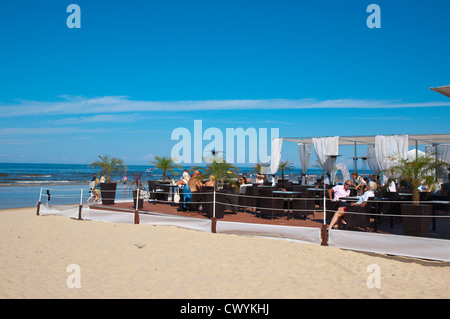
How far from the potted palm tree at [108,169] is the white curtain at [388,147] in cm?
881

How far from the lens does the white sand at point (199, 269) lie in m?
4.37

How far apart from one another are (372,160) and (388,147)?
6.55 feet

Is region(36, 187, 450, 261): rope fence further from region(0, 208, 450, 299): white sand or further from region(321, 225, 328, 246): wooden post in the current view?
region(0, 208, 450, 299): white sand

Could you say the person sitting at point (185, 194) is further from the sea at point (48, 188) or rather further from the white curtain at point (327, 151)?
the white curtain at point (327, 151)

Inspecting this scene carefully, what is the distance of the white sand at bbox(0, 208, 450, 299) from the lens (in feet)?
14.3

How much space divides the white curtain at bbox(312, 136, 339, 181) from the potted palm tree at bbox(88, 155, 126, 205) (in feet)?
23.4

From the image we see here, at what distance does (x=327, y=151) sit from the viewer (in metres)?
13.4

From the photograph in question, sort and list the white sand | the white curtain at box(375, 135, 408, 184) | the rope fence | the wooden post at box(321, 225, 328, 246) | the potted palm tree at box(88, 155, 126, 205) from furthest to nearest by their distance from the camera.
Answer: the white curtain at box(375, 135, 408, 184) → the potted palm tree at box(88, 155, 126, 205) → the wooden post at box(321, 225, 328, 246) → the rope fence → the white sand

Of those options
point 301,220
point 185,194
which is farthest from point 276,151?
point 301,220

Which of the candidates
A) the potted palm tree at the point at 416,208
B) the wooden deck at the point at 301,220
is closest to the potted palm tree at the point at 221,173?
the wooden deck at the point at 301,220

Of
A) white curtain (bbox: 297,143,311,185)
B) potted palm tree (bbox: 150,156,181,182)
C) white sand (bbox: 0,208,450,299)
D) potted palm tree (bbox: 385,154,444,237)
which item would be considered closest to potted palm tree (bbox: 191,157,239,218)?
white sand (bbox: 0,208,450,299)

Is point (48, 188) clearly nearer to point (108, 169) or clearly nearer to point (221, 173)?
point (108, 169)
